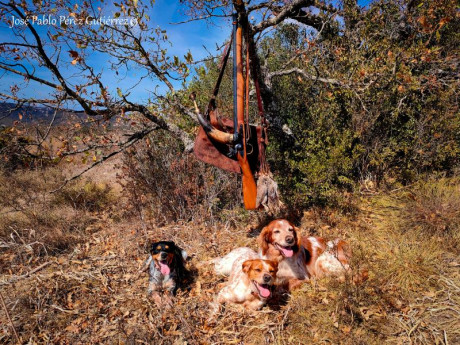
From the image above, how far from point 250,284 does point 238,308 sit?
13.8 inches

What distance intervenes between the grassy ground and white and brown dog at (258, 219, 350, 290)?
0.21 meters

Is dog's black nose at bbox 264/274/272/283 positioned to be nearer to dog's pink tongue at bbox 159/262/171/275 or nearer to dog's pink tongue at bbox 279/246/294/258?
dog's pink tongue at bbox 279/246/294/258

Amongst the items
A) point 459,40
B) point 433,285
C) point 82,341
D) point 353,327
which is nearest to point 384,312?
point 353,327

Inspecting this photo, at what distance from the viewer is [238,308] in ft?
11.0

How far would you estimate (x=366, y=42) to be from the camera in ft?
19.4

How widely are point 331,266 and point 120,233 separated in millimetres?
4154

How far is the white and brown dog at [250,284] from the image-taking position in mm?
3073

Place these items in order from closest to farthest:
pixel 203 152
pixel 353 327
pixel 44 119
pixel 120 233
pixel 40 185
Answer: pixel 353 327
pixel 203 152
pixel 44 119
pixel 120 233
pixel 40 185

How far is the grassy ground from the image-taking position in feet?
9.40

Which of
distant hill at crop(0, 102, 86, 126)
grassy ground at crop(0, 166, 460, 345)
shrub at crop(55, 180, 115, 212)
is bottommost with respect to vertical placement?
grassy ground at crop(0, 166, 460, 345)

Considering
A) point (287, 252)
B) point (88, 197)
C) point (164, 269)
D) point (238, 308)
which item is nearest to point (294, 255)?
point (287, 252)

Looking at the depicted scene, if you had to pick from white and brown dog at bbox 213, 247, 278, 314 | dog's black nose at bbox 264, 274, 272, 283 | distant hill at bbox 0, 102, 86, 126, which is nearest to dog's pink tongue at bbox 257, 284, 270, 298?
white and brown dog at bbox 213, 247, 278, 314

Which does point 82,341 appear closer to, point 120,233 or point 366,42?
point 120,233

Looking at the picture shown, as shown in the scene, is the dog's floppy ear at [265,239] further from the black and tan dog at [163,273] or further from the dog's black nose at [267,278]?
the black and tan dog at [163,273]
